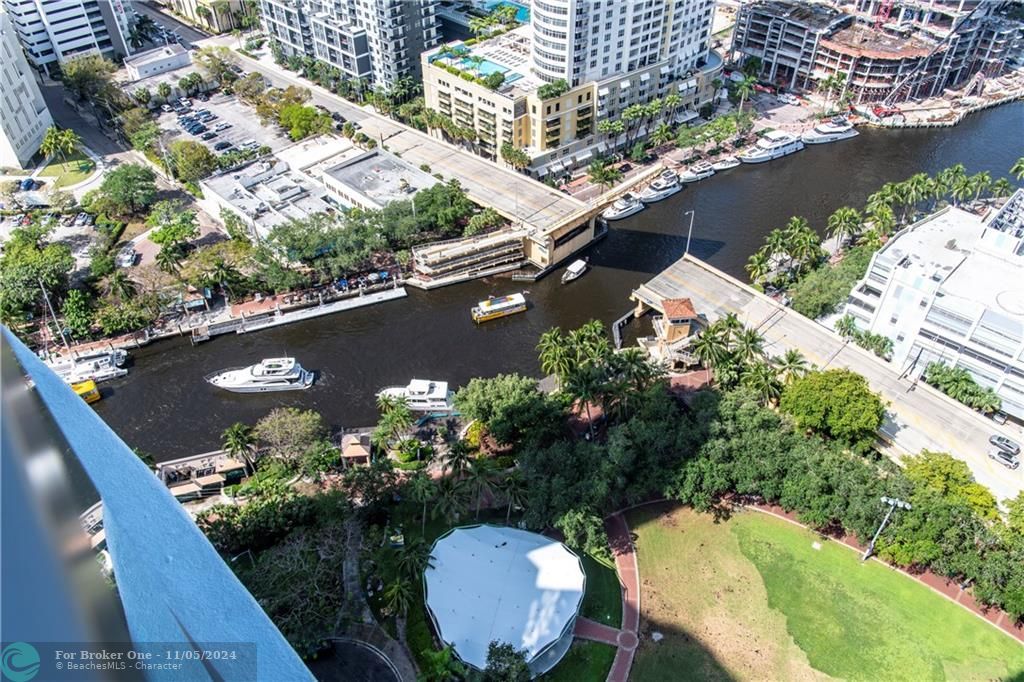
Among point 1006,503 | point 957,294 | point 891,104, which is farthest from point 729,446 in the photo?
point 891,104

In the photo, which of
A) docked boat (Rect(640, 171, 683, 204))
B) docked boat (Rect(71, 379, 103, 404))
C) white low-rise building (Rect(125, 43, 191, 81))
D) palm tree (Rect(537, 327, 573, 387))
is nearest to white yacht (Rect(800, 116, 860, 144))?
docked boat (Rect(640, 171, 683, 204))

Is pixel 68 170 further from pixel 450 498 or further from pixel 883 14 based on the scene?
pixel 883 14

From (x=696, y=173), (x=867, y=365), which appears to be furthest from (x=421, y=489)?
(x=696, y=173)

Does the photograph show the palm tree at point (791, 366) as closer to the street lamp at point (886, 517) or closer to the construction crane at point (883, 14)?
the street lamp at point (886, 517)

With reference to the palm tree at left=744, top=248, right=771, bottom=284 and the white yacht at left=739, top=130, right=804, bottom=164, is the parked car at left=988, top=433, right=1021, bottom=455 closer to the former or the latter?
the palm tree at left=744, top=248, right=771, bottom=284

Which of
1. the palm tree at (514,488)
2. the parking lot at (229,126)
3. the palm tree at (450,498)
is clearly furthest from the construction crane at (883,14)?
the palm tree at (450,498)

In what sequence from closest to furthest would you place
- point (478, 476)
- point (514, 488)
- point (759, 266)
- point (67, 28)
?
point (478, 476) < point (514, 488) < point (759, 266) < point (67, 28)
